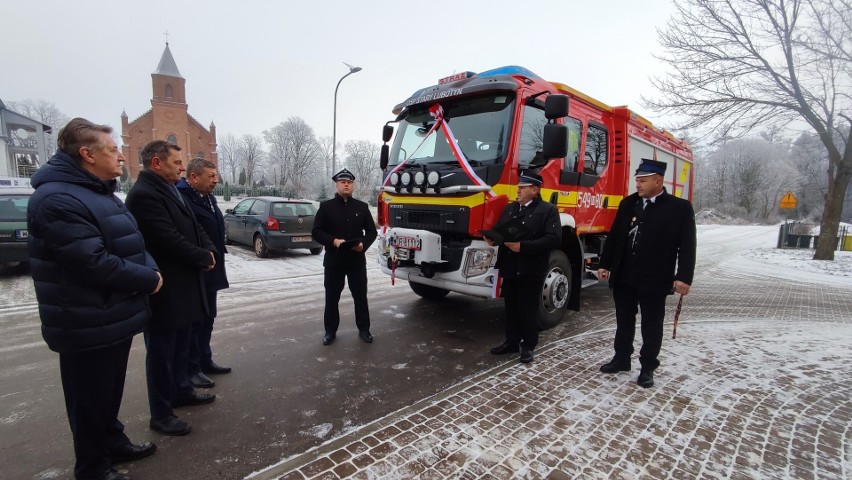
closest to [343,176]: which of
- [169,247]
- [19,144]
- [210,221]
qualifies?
[210,221]

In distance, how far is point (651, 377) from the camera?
367 cm

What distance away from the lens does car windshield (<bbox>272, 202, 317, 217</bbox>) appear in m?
10.9

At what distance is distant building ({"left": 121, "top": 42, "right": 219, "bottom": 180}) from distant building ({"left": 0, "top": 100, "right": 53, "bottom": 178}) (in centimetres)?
1907

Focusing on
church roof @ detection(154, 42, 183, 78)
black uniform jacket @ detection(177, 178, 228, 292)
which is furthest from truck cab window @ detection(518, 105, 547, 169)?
church roof @ detection(154, 42, 183, 78)

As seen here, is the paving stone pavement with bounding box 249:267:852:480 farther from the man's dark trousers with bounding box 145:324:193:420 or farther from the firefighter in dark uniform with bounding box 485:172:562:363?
the man's dark trousers with bounding box 145:324:193:420

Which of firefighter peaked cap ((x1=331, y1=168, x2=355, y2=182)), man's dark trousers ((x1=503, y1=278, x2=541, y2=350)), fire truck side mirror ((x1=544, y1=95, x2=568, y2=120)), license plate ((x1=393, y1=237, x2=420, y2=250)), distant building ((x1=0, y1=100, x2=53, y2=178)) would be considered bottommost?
man's dark trousers ((x1=503, y1=278, x2=541, y2=350))

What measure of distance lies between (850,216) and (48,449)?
73302 mm

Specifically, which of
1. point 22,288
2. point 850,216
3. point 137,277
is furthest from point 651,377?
point 850,216

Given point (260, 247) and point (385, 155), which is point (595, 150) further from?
point (260, 247)

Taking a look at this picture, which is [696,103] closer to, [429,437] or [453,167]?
[453,167]

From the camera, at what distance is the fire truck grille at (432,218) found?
460 cm

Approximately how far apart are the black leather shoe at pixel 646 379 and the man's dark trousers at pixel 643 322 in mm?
43

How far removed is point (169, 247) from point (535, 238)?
308 centimetres

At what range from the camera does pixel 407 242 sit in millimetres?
4926
